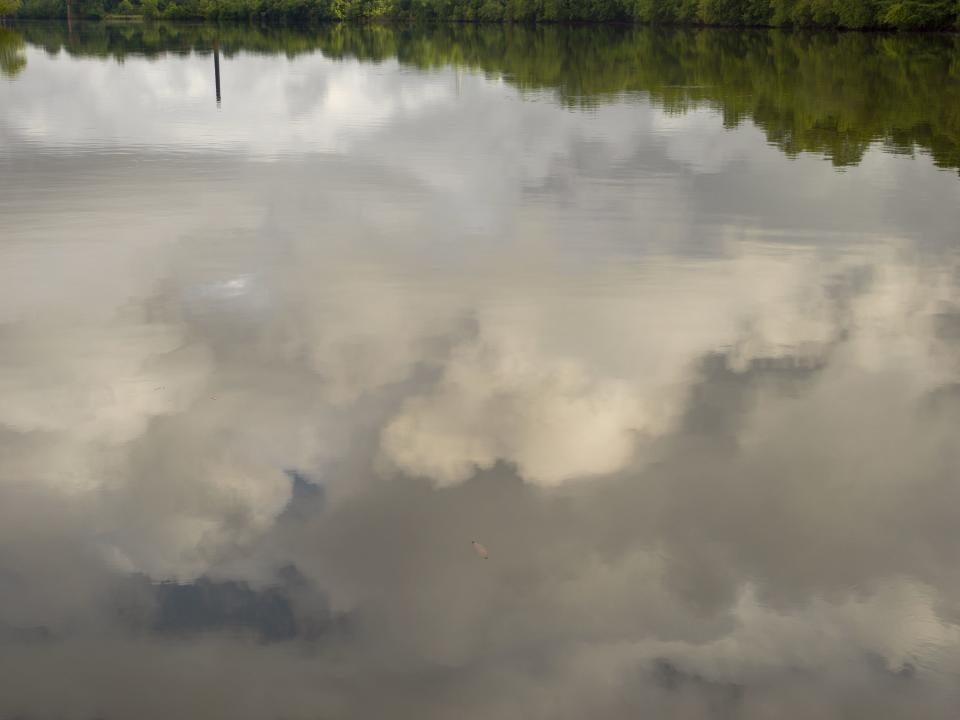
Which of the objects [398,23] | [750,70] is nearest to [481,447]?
[750,70]

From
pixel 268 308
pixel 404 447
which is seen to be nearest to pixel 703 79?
pixel 268 308

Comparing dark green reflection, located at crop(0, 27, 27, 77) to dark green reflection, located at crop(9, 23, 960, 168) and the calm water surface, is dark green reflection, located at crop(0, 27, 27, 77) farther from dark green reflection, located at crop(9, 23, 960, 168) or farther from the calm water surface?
the calm water surface

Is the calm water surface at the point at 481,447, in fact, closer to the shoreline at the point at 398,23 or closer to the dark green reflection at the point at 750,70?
the dark green reflection at the point at 750,70

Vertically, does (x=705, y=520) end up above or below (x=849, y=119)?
below

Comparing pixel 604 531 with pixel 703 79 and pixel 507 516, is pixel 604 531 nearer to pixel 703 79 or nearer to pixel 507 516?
pixel 507 516

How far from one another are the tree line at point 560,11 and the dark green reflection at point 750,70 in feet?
4.84

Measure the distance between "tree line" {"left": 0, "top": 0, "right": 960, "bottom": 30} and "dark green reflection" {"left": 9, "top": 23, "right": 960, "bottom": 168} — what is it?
148cm

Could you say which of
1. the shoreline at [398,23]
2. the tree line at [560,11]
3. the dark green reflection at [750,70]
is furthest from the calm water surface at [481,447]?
the shoreline at [398,23]

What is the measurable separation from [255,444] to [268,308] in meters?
2.61

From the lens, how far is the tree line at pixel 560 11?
178ft

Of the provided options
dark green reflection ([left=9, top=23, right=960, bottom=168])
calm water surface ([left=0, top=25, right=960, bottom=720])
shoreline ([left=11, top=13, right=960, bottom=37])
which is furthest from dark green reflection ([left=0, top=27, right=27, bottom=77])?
shoreline ([left=11, top=13, right=960, bottom=37])

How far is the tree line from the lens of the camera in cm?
5412

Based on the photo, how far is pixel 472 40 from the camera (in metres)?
62.6

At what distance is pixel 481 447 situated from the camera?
6.01 m
